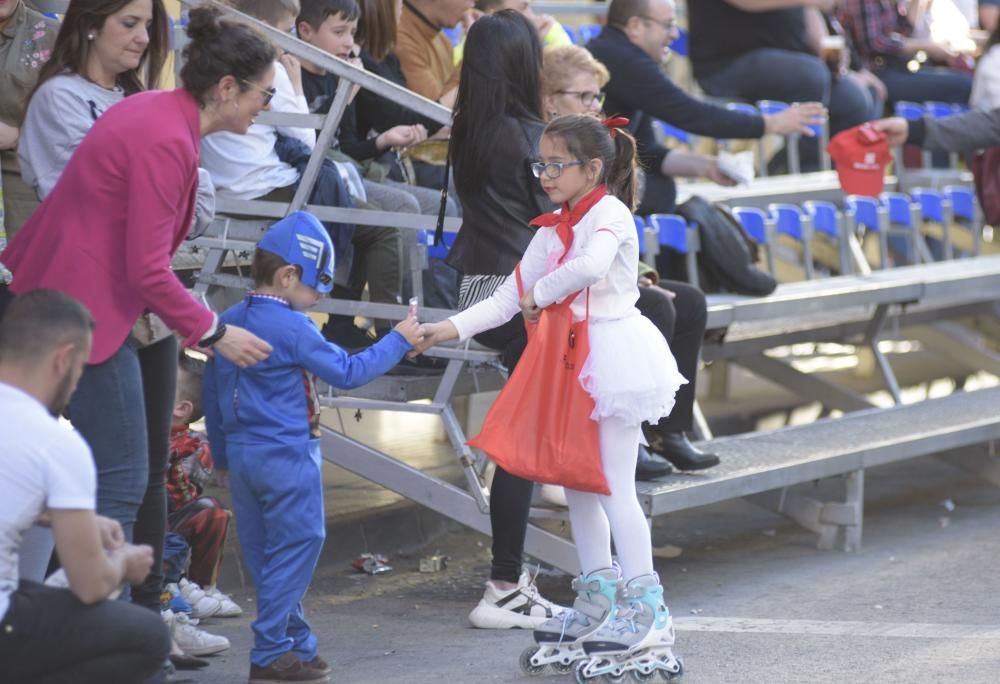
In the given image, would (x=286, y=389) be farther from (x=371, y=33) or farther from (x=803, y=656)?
(x=371, y=33)

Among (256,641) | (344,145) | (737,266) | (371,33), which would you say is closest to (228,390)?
(256,641)

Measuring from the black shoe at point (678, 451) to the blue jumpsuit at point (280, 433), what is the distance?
1774 millimetres

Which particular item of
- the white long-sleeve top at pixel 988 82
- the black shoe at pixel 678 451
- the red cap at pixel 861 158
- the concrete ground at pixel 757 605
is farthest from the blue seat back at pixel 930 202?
the black shoe at pixel 678 451

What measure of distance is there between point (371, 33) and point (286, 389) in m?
2.42

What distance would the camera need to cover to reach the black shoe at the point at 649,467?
6.07 m

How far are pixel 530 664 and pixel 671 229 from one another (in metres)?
2.79

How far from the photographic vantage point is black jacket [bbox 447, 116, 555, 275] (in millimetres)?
5441

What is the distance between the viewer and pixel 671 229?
7238 millimetres

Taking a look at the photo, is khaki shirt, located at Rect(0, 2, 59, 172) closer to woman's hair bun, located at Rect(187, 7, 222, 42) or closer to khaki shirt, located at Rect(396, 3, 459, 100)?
woman's hair bun, located at Rect(187, 7, 222, 42)

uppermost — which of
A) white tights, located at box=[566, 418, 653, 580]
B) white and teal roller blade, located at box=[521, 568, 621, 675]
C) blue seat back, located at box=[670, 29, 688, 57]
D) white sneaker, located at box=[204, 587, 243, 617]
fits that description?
blue seat back, located at box=[670, 29, 688, 57]

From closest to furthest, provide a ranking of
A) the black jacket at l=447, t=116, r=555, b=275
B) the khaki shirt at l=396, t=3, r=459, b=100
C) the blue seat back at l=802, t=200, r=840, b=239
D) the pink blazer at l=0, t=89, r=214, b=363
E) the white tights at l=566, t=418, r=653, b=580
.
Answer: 1. the pink blazer at l=0, t=89, r=214, b=363
2. the white tights at l=566, t=418, r=653, b=580
3. the black jacket at l=447, t=116, r=555, b=275
4. the khaki shirt at l=396, t=3, r=459, b=100
5. the blue seat back at l=802, t=200, r=840, b=239

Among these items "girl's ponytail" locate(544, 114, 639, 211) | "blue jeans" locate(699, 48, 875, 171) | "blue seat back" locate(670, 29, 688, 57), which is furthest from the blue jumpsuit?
"blue seat back" locate(670, 29, 688, 57)

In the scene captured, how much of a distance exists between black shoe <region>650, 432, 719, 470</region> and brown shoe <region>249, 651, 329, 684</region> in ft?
6.45

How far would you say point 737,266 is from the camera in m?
7.45
